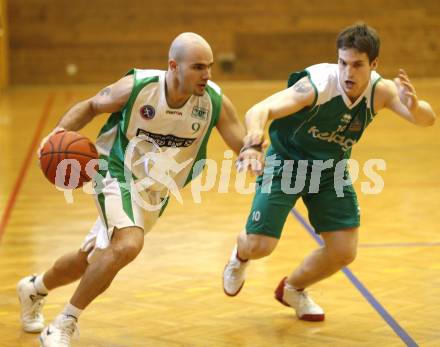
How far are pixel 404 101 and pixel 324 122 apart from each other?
478 millimetres

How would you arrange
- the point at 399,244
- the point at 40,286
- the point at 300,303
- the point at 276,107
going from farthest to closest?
the point at 399,244, the point at 300,303, the point at 40,286, the point at 276,107

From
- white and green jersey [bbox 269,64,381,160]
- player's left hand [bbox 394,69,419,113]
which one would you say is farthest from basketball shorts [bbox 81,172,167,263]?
player's left hand [bbox 394,69,419,113]

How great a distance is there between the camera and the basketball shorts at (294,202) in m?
4.96

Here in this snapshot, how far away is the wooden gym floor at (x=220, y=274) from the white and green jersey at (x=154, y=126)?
0.99 metres

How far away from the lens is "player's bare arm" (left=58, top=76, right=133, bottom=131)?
4.64m

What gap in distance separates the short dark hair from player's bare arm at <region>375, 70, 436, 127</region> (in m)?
0.20

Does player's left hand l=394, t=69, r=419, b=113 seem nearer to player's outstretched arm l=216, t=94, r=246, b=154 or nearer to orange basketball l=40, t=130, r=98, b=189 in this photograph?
player's outstretched arm l=216, t=94, r=246, b=154

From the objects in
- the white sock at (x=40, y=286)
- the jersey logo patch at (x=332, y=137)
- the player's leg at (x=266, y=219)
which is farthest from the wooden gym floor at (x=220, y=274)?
the jersey logo patch at (x=332, y=137)

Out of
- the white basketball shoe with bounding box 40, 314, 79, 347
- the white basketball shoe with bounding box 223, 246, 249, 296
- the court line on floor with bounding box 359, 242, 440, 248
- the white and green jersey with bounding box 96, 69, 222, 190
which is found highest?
the white and green jersey with bounding box 96, 69, 222, 190

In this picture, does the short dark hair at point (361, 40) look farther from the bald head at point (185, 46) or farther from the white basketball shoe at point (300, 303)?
the white basketball shoe at point (300, 303)

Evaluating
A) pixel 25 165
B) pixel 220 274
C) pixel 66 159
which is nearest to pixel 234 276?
pixel 220 274

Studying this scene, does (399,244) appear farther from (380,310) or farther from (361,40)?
(361,40)

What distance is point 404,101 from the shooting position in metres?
4.61

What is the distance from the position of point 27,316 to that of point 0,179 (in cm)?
517
